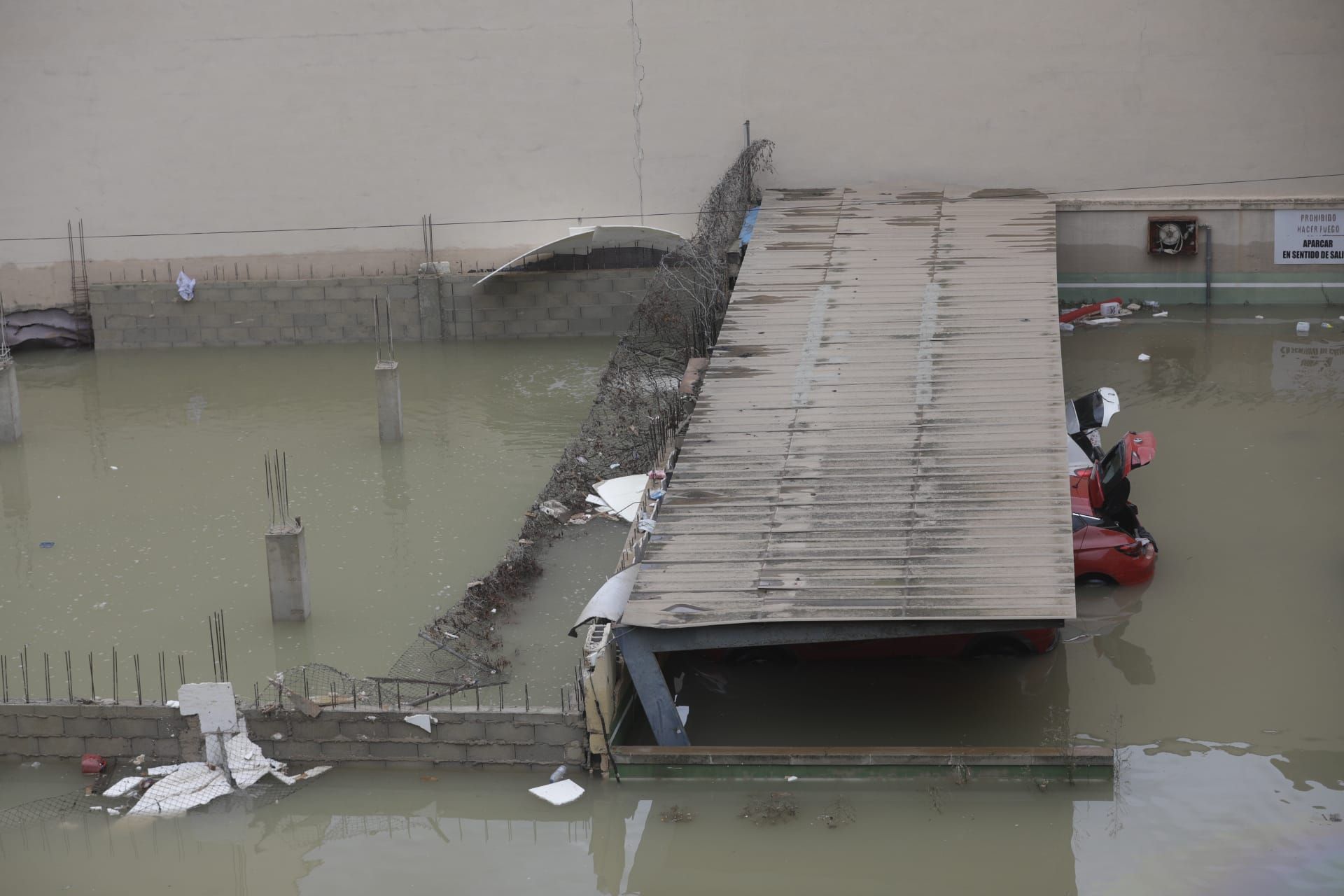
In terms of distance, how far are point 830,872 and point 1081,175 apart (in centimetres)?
1645

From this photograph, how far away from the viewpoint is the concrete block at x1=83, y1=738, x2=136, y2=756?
10.9 meters

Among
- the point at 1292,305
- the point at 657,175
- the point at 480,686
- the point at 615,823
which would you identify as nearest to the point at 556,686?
the point at 480,686

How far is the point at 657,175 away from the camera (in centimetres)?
2420

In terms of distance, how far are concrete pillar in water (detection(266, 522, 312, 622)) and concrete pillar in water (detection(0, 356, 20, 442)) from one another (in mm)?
7715

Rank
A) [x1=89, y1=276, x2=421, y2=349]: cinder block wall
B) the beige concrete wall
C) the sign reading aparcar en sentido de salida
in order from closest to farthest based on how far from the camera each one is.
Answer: the sign reading aparcar en sentido de salida
the beige concrete wall
[x1=89, y1=276, x2=421, y2=349]: cinder block wall

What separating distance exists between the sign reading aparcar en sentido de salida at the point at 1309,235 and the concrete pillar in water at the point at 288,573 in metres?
16.5

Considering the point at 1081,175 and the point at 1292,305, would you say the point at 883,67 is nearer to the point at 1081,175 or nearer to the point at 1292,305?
the point at 1081,175

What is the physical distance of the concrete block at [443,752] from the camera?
10711mm

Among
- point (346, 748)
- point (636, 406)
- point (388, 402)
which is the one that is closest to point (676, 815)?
point (346, 748)

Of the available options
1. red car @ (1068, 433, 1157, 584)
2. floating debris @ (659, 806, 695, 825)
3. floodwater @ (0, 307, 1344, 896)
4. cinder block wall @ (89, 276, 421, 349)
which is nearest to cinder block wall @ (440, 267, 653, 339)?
cinder block wall @ (89, 276, 421, 349)

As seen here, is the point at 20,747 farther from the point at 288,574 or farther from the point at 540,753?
the point at 540,753

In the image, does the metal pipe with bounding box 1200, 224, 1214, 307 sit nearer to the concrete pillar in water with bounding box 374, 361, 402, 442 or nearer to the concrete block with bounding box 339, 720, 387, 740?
the concrete pillar in water with bounding box 374, 361, 402, 442

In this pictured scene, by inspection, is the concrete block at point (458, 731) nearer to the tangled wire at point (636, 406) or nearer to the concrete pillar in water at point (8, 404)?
the tangled wire at point (636, 406)

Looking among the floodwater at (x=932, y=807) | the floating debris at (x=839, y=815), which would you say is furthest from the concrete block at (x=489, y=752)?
the floating debris at (x=839, y=815)
